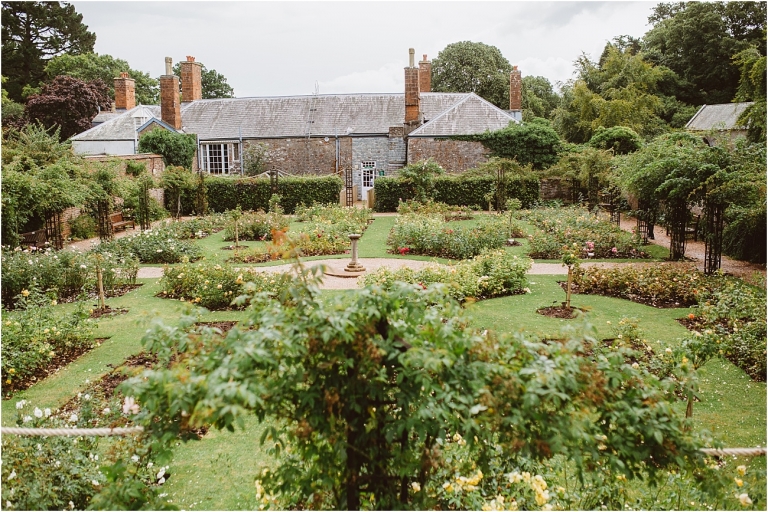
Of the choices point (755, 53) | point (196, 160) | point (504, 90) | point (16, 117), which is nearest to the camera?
point (755, 53)

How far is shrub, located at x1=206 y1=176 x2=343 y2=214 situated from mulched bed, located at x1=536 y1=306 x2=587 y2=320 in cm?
1716

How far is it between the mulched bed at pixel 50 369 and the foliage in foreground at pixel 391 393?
4963mm

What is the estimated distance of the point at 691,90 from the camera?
4153 cm

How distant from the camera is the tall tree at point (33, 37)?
4362 centimetres

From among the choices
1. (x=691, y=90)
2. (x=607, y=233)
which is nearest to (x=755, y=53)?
(x=607, y=233)

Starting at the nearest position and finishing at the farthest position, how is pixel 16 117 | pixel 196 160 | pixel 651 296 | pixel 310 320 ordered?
pixel 310 320, pixel 651 296, pixel 196 160, pixel 16 117

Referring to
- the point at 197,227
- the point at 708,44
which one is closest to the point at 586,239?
the point at 197,227

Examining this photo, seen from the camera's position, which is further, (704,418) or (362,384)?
(704,418)

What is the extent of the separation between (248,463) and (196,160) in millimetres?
29358

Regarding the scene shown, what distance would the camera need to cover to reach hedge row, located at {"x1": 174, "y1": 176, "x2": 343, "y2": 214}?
26234 mm

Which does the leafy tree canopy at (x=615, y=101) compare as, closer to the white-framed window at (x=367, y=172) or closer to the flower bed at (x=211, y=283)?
the white-framed window at (x=367, y=172)

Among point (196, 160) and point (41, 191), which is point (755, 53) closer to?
point (41, 191)

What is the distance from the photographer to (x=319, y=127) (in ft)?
108

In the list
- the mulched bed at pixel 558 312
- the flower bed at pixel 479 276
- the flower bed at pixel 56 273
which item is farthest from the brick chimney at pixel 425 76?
the mulched bed at pixel 558 312
